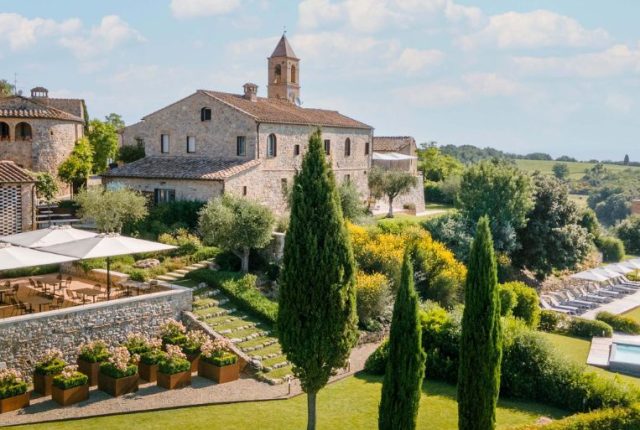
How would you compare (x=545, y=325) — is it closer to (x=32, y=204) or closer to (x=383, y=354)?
(x=383, y=354)

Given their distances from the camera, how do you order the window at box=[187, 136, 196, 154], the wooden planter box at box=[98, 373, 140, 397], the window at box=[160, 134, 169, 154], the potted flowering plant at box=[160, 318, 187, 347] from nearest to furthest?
the wooden planter box at box=[98, 373, 140, 397] < the potted flowering plant at box=[160, 318, 187, 347] < the window at box=[187, 136, 196, 154] < the window at box=[160, 134, 169, 154]

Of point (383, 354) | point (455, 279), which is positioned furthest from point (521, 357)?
point (455, 279)

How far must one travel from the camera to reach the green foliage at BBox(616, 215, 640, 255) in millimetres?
60531

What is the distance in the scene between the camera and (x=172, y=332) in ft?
71.4

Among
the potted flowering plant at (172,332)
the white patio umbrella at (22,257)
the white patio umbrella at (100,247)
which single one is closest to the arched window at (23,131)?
the white patio umbrella at (100,247)

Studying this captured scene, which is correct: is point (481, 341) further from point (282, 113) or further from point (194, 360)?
point (282, 113)

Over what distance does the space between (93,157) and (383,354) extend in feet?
106

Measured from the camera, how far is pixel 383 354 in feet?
72.6

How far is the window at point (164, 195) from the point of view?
3641 cm

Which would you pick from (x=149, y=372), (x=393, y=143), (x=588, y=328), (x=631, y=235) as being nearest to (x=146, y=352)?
(x=149, y=372)

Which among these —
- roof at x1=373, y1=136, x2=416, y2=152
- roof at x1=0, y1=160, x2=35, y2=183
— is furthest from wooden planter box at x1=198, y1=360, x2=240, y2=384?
roof at x1=373, y1=136, x2=416, y2=152

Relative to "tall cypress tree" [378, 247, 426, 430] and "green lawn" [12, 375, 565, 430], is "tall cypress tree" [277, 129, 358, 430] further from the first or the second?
"green lawn" [12, 375, 565, 430]

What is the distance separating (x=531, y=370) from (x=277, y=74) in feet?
154

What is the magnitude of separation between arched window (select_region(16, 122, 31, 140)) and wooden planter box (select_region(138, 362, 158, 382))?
25.9 meters
